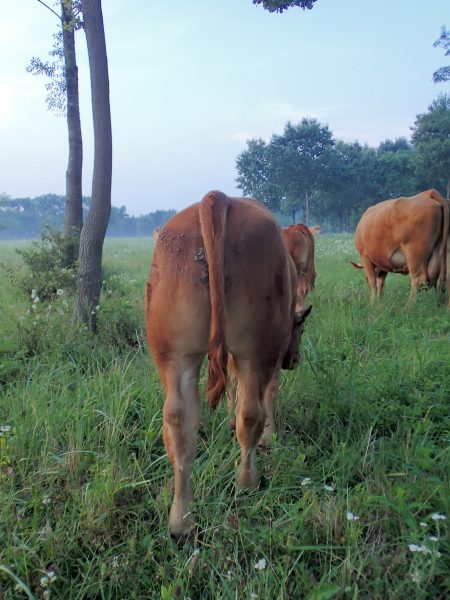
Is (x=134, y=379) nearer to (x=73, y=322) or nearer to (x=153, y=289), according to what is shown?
(x=153, y=289)

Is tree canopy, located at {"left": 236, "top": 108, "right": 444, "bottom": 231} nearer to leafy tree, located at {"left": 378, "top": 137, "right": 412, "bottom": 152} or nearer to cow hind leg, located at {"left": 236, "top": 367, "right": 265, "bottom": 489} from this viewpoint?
leafy tree, located at {"left": 378, "top": 137, "right": 412, "bottom": 152}

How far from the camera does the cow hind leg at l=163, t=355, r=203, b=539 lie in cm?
247

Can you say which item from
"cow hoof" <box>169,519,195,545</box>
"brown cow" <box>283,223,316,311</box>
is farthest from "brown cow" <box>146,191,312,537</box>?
"brown cow" <box>283,223,316,311</box>

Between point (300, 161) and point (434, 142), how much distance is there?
10.7m

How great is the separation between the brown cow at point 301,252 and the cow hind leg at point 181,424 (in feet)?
14.6

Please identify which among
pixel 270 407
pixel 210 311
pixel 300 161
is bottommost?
pixel 270 407

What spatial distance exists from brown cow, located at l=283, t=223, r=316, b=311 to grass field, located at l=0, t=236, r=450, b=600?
254cm

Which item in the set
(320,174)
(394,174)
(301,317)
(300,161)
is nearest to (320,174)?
(320,174)

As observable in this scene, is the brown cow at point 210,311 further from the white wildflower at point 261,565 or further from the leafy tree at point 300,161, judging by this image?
the leafy tree at point 300,161

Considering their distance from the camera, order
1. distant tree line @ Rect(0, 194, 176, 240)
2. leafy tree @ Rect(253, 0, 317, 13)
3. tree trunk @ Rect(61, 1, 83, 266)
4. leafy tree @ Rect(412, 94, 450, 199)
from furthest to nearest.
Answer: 1. distant tree line @ Rect(0, 194, 176, 240)
2. leafy tree @ Rect(412, 94, 450, 199)
3. tree trunk @ Rect(61, 1, 83, 266)
4. leafy tree @ Rect(253, 0, 317, 13)

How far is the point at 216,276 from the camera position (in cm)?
230

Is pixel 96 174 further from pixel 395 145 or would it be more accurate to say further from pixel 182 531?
pixel 395 145

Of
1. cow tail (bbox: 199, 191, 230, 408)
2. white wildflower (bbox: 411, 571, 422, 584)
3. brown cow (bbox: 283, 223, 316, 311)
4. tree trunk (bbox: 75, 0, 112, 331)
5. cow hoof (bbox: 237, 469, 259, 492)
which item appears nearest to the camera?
white wildflower (bbox: 411, 571, 422, 584)

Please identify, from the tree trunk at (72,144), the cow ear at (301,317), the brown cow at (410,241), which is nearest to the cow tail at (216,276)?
the cow ear at (301,317)
